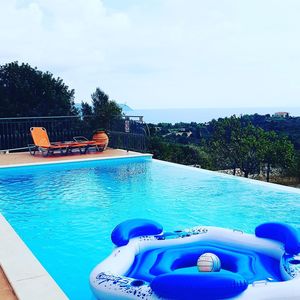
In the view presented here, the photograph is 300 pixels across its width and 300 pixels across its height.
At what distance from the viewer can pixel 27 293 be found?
306 centimetres

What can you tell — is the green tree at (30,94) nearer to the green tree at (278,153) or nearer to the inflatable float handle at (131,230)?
the green tree at (278,153)

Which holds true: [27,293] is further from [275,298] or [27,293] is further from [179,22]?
[179,22]

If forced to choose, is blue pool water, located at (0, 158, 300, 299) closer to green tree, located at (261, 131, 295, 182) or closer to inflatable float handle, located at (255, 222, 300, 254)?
inflatable float handle, located at (255, 222, 300, 254)

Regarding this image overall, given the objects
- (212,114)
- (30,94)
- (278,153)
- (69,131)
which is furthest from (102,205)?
(212,114)

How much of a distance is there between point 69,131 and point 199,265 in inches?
422

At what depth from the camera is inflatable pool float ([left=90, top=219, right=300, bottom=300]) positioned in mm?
2734

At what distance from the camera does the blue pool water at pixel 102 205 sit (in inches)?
187

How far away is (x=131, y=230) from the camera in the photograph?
13.1 ft

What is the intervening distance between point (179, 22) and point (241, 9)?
217 centimetres

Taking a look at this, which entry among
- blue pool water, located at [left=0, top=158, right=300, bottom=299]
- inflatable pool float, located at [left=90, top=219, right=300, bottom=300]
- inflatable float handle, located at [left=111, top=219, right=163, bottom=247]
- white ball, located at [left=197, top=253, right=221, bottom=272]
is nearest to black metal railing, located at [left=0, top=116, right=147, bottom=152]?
blue pool water, located at [left=0, top=158, right=300, bottom=299]

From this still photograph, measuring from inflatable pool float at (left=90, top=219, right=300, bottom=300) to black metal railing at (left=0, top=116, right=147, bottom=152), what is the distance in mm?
7902

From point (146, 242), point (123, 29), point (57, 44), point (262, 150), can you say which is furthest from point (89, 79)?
point (146, 242)

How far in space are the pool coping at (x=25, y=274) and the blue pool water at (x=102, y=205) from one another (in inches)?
15.4

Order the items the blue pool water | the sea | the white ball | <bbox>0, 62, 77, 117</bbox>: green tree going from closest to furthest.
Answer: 1. the white ball
2. the blue pool water
3. <bbox>0, 62, 77, 117</bbox>: green tree
4. the sea
